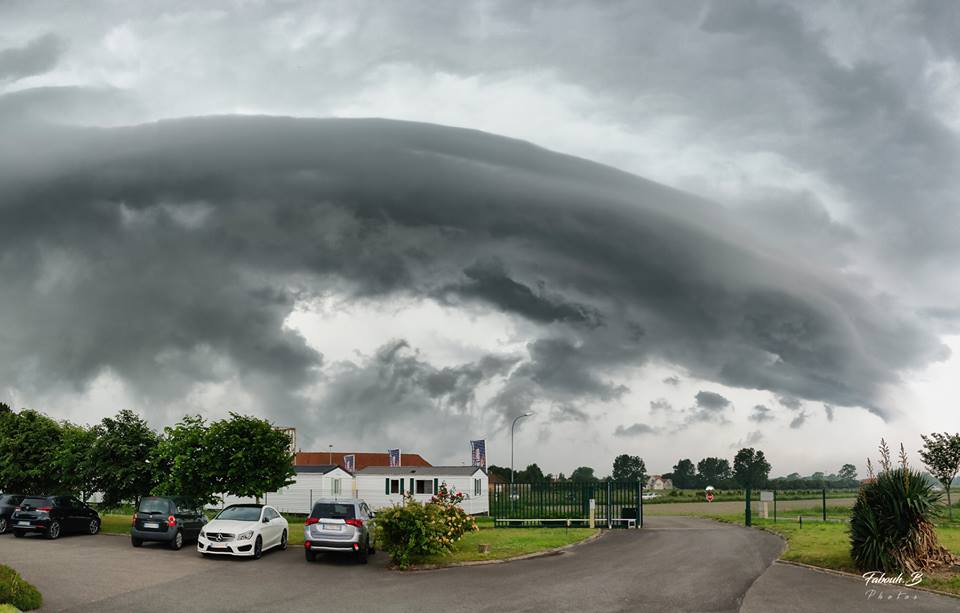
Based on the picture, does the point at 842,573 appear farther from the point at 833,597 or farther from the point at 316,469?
the point at 316,469

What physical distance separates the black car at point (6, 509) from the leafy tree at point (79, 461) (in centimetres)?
312

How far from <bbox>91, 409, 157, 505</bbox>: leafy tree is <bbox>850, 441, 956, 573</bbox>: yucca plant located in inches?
1068

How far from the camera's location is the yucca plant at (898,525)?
18.6 m

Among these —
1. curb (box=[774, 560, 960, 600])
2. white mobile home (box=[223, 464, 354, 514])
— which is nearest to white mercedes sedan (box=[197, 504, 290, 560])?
curb (box=[774, 560, 960, 600])

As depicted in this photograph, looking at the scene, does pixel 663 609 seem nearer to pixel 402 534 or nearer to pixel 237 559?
pixel 402 534

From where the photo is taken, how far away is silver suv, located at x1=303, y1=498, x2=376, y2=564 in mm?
21984

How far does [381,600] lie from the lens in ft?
53.3

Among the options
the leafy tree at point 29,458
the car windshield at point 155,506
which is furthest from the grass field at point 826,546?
the leafy tree at point 29,458

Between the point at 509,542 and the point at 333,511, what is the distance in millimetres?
6631

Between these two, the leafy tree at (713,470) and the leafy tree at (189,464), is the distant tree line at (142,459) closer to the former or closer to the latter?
the leafy tree at (189,464)

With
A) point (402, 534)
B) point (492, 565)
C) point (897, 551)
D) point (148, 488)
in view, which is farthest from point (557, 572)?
point (148, 488)

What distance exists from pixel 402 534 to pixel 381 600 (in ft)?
18.0

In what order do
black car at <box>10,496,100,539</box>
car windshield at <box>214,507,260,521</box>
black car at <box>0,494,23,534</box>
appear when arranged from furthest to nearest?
black car at <box>0,494,23,534</box>, black car at <box>10,496,100,539</box>, car windshield at <box>214,507,260,521</box>

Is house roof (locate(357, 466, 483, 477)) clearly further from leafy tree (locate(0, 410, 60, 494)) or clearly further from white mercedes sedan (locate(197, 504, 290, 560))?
white mercedes sedan (locate(197, 504, 290, 560))
